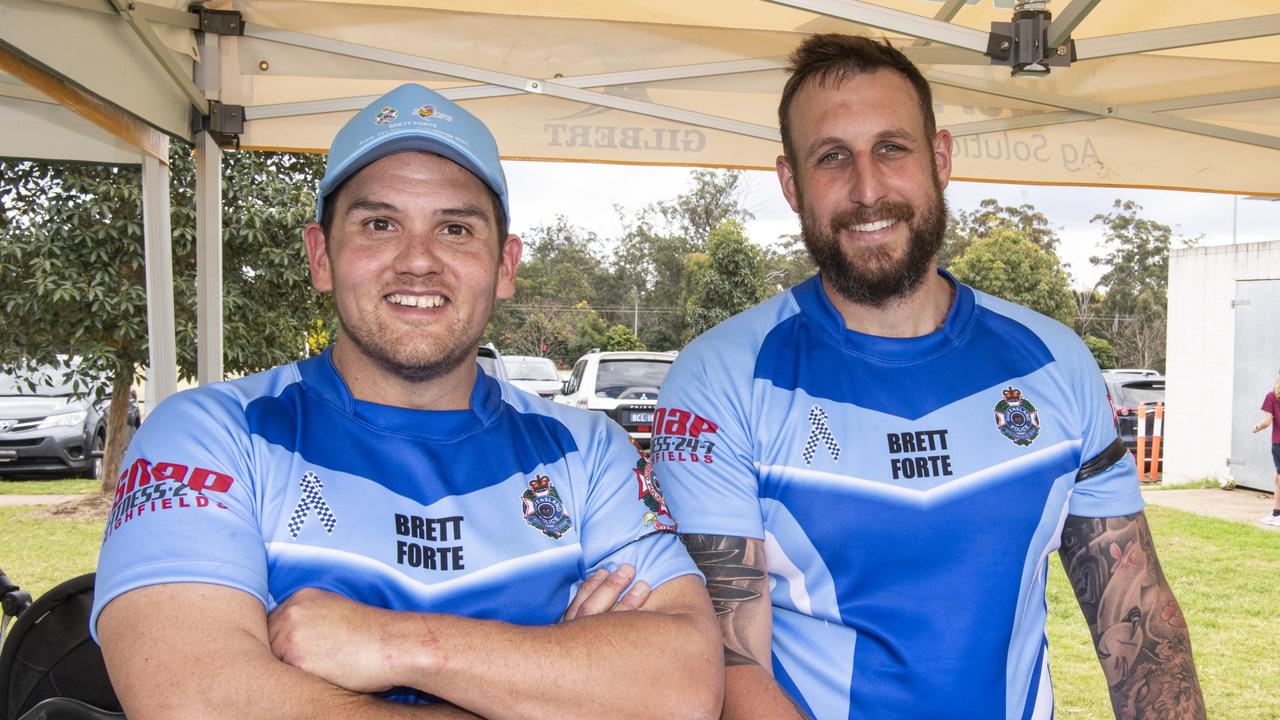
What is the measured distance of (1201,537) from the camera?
970 cm

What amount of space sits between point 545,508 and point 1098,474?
1.14m

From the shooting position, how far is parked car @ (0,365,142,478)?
12.1 m

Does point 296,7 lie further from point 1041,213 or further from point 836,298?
point 1041,213

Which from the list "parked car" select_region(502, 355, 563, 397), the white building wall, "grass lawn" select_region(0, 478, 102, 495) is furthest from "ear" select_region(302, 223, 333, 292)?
"parked car" select_region(502, 355, 563, 397)

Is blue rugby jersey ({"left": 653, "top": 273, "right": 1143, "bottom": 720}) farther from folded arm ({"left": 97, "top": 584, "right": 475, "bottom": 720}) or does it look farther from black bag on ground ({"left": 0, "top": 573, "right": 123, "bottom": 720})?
black bag on ground ({"left": 0, "top": 573, "right": 123, "bottom": 720})

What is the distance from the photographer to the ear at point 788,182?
2.22 metres

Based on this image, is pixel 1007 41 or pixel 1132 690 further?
pixel 1007 41

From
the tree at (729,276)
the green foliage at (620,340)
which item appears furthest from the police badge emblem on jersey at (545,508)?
the green foliage at (620,340)

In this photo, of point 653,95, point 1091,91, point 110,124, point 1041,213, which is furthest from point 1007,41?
point 1041,213

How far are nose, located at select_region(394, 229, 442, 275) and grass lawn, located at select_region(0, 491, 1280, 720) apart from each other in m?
4.52

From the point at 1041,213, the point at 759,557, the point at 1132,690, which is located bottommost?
the point at 1132,690

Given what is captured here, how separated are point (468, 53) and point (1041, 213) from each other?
4258 centimetres

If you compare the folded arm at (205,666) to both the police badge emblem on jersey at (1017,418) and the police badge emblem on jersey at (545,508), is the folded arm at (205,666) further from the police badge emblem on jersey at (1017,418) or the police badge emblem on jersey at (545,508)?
the police badge emblem on jersey at (1017,418)

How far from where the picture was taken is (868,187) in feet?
6.78
